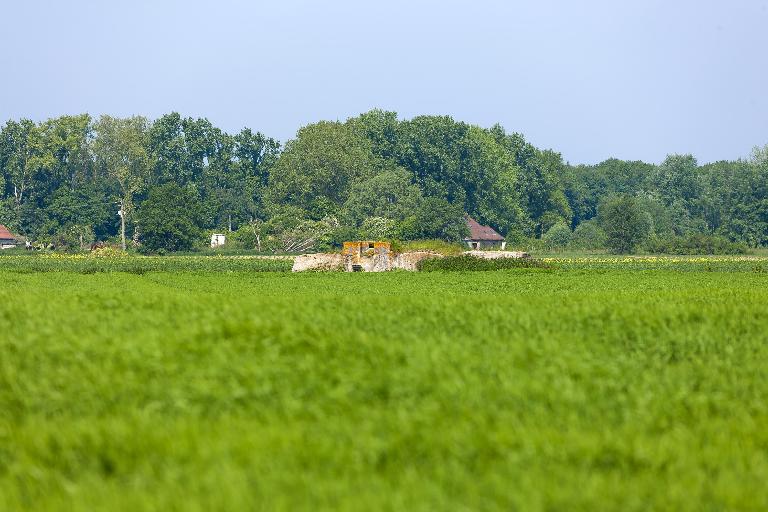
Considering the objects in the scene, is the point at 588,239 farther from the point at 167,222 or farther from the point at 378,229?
the point at 167,222

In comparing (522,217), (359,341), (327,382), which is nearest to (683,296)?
(359,341)

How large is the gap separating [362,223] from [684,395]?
3798 inches

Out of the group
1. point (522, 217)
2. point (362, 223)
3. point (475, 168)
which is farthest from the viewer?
point (522, 217)

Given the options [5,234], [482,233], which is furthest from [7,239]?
[482,233]

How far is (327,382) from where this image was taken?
39.2 feet

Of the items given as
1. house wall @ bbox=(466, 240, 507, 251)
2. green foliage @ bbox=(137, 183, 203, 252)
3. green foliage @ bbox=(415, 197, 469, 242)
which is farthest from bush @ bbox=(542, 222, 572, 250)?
green foliage @ bbox=(137, 183, 203, 252)

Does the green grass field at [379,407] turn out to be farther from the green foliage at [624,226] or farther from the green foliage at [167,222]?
the green foliage at [624,226]

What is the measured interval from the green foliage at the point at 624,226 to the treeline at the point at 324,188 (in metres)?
0.17

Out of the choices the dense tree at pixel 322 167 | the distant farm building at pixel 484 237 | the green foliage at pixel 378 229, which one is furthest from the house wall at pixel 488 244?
the green foliage at pixel 378 229

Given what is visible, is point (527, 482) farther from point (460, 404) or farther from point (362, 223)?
point (362, 223)

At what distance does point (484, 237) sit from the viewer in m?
132

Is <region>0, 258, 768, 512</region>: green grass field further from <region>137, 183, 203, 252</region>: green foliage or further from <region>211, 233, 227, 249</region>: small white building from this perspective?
<region>211, 233, 227, 249</region>: small white building

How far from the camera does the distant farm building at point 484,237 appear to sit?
12988 cm

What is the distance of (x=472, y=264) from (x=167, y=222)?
55.0 metres
